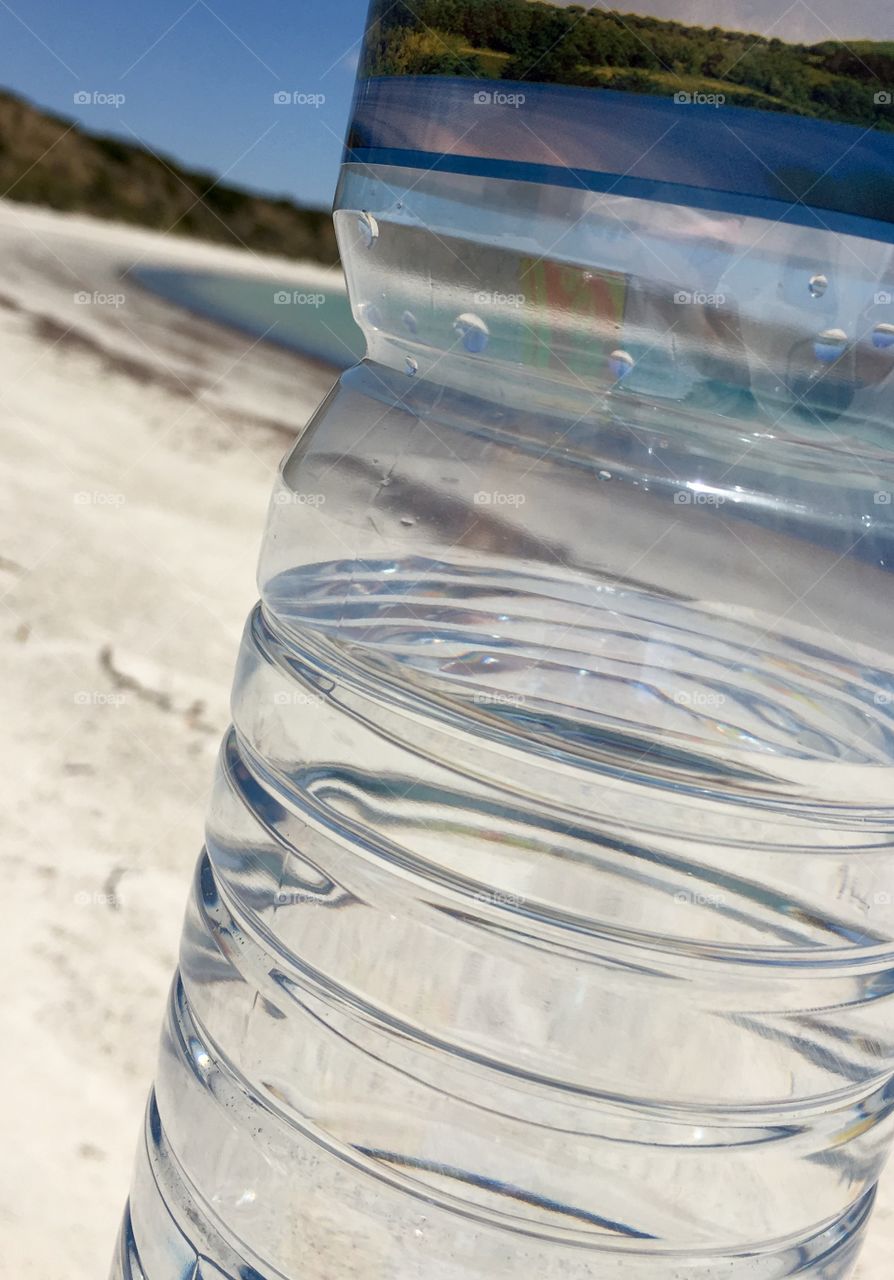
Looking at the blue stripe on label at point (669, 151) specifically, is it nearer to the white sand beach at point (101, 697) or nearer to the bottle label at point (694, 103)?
the bottle label at point (694, 103)

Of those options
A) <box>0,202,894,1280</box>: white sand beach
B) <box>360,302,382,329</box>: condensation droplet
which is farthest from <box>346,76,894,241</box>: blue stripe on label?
<box>0,202,894,1280</box>: white sand beach

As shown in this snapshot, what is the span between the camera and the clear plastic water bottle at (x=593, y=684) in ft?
2.04

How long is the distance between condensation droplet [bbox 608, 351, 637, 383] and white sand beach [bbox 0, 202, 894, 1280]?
1.16 meters

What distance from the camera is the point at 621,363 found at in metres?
0.67

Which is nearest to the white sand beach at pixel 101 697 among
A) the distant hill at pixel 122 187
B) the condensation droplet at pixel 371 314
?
the condensation droplet at pixel 371 314

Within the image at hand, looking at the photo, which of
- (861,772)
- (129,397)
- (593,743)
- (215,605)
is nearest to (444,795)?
(593,743)

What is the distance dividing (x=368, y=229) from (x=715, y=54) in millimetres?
258

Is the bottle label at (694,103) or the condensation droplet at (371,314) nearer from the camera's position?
the bottle label at (694,103)

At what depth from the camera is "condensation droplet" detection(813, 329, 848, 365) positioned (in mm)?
627

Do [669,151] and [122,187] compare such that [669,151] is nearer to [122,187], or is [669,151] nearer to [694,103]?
[694,103]

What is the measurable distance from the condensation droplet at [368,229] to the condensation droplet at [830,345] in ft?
0.94

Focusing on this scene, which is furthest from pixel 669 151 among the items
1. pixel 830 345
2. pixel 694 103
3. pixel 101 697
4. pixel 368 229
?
pixel 101 697

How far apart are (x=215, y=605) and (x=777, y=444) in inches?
97.0

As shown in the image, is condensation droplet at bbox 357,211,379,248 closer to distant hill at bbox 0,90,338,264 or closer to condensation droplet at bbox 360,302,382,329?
condensation droplet at bbox 360,302,382,329
